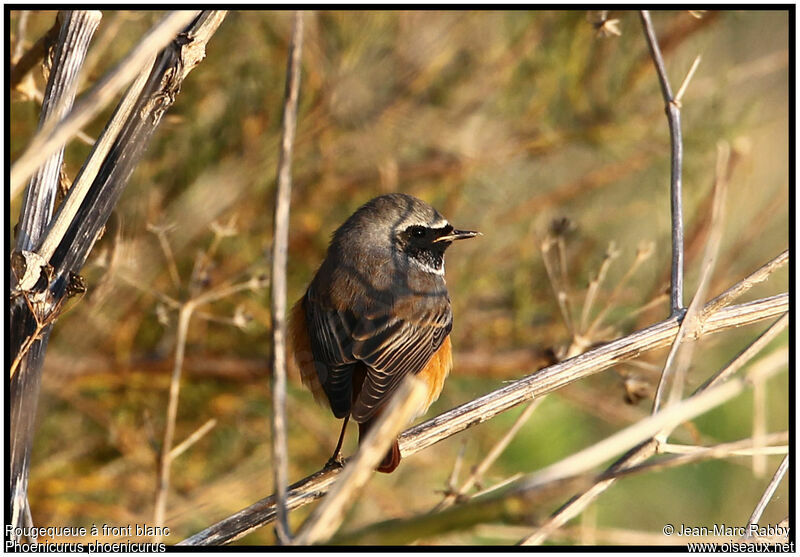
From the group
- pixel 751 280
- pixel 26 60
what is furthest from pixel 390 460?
pixel 26 60

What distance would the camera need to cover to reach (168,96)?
237cm

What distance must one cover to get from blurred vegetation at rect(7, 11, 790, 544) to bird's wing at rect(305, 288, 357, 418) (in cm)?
106

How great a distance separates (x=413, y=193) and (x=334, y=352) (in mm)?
2011

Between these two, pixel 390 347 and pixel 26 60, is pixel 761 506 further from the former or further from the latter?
pixel 26 60

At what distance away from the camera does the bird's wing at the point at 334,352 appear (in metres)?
3.38

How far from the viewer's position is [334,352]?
137 inches

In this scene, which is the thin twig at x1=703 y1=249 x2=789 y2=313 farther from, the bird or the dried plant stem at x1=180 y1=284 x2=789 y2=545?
the bird

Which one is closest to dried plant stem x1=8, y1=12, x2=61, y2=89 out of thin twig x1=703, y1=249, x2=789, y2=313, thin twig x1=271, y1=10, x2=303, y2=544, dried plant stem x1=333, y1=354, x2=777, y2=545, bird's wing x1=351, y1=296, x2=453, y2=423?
thin twig x1=271, y1=10, x2=303, y2=544

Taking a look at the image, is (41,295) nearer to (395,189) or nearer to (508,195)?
(395,189)

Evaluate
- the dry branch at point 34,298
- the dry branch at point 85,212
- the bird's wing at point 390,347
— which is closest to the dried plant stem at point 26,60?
the dry branch at point 34,298

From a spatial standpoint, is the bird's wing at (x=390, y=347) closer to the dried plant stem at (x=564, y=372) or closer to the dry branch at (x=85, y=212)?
the dried plant stem at (x=564, y=372)

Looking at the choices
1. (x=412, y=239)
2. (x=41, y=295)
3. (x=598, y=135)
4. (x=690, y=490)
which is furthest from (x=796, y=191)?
(x=690, y=490)

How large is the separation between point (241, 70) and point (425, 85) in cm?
121

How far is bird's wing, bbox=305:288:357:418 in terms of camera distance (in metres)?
3.38
